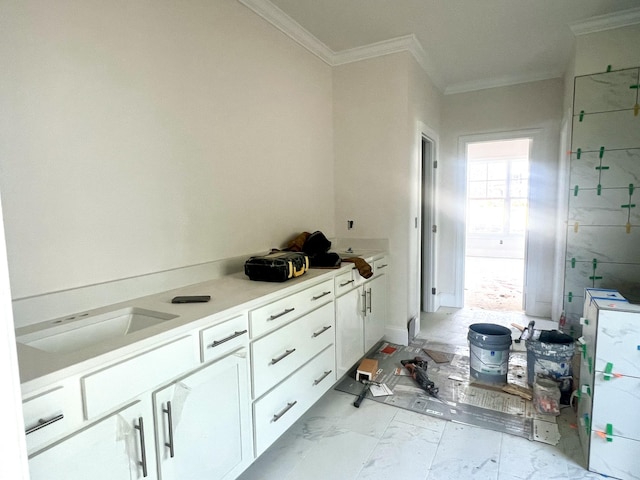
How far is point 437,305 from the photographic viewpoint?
4.56 m

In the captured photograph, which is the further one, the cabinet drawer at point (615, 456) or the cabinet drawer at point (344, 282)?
the cabinet drawer at point (344, 282)

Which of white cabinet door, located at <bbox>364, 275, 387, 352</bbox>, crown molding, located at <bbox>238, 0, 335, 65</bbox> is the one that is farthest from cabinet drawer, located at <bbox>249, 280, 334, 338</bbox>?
crown molding, located at <bbox>238, 0, 335, 65</bbox>

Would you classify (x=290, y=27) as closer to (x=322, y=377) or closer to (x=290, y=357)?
(x=290, y=357)

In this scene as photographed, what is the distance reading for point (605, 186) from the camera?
297 centimetres

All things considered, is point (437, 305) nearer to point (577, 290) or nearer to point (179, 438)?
point (577, 290)

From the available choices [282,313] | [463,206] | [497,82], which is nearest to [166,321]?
[282,313]

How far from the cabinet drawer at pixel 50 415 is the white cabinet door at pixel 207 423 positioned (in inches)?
10.5

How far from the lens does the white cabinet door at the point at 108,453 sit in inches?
36.9

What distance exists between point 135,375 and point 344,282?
1.57 meters

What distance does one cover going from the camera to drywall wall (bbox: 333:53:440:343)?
3.28 metres

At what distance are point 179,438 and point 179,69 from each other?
180 centimetres

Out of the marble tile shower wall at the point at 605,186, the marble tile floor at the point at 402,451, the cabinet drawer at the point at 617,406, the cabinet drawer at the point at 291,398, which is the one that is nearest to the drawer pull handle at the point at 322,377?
the cabinet drawer at the point at 291,398

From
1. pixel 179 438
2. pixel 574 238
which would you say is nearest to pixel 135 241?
pixel 179 438

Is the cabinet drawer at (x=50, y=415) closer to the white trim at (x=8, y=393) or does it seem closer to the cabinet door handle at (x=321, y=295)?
the white trim at (x=8, y=393)
